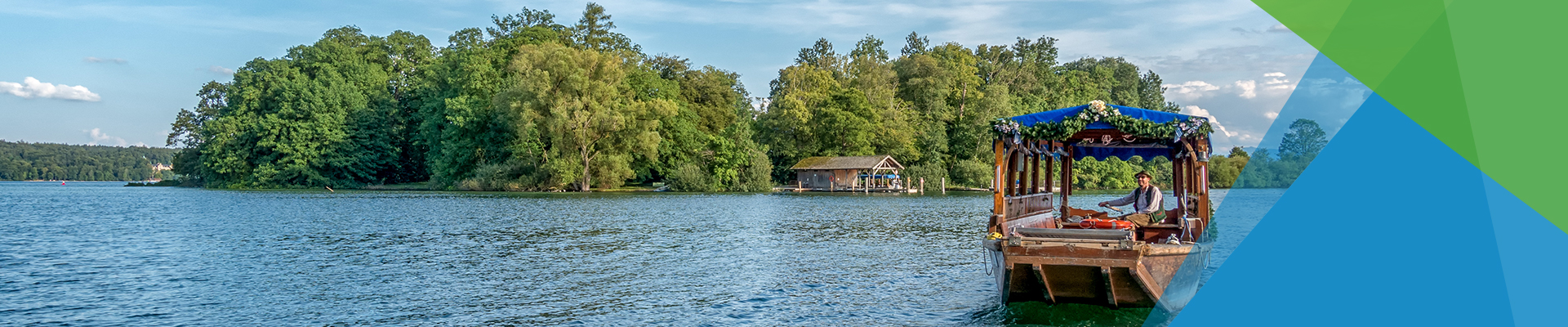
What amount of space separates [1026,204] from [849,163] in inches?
2133

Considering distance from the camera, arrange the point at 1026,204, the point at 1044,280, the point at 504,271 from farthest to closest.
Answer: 1. the point at 504,271
2. the point at 1026,204
3. the point at 1044,280

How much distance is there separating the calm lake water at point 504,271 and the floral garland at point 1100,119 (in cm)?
229

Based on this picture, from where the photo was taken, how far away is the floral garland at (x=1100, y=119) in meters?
13.2

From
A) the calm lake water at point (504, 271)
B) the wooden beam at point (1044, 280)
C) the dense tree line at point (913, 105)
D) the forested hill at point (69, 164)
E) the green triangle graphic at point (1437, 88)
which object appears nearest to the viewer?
the wooden beam at point (1044, 280)

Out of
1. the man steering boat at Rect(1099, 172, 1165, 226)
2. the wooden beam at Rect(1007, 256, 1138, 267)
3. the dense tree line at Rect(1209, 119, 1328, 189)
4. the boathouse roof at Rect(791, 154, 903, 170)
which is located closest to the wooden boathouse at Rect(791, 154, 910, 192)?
the boathouse roof at Rect(791, 154, 903, 170)

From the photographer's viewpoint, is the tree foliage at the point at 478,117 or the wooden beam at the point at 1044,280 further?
the tree foliage at the point at 478,117

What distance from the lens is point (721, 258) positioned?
21531 millimetres

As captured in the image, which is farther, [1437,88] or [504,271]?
[504,271]

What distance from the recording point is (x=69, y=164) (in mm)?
164500

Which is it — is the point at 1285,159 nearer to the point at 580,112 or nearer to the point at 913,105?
the point at 580,112

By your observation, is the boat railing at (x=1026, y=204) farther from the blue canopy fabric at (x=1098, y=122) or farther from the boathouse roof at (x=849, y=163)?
the boathouse roof at (x=849, y=163)

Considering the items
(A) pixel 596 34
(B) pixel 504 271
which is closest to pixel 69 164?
(A) pixel 596 34
